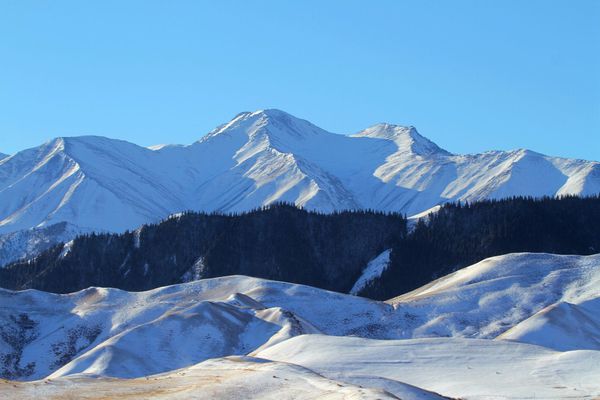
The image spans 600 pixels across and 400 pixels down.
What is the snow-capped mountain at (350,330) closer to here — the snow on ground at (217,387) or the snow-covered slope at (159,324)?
the snow-covered slope at (159,324)

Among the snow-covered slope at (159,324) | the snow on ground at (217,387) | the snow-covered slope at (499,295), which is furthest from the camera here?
the snow-covered slope at (499,295)

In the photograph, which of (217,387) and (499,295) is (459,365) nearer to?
(217,387)

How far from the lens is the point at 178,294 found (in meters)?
152

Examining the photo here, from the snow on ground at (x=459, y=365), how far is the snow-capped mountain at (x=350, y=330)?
11cm

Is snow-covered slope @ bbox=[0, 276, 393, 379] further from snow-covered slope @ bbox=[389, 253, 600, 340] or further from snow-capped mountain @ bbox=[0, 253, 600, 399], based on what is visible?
snow-covered slope @ bbox=[389, 253, 600, 340]

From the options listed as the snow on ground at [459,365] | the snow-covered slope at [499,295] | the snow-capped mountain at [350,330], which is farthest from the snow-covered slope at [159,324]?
the snow on ground at [459,365]

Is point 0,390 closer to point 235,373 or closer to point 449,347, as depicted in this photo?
point 235,373

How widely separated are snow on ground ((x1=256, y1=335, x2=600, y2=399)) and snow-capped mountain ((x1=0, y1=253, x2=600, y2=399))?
11 cm

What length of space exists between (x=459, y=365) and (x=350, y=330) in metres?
63.6

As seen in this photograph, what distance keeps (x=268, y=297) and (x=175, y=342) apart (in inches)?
1325

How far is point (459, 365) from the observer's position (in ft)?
221

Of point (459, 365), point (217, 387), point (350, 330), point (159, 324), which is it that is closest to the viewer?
point (217, 387)

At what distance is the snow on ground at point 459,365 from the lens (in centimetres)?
5778

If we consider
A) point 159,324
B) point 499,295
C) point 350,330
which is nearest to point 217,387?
point 159,324
